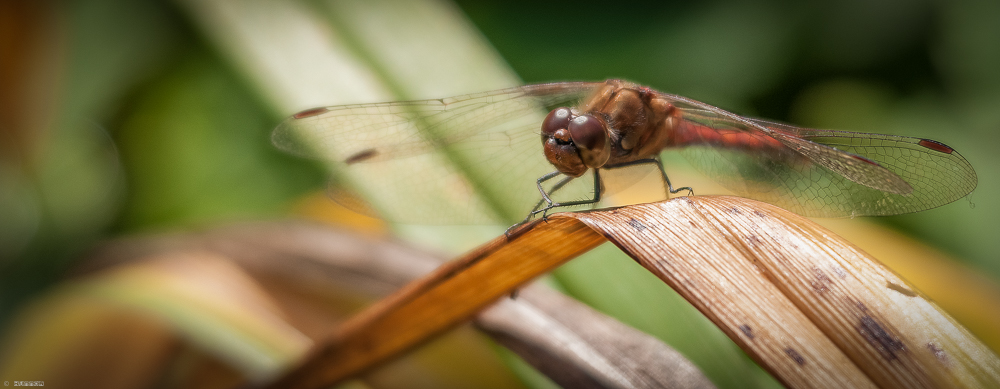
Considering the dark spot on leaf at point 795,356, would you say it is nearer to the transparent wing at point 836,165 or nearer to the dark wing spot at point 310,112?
the transparent wing at point 836,165

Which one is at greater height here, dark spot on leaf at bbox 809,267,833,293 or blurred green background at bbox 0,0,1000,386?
blurred green background at bbox 0,0,1000,386

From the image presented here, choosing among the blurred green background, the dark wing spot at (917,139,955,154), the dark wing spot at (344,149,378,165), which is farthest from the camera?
the blurred green background

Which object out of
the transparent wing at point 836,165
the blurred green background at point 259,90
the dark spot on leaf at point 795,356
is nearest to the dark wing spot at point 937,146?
the transparent wing at point 836,165

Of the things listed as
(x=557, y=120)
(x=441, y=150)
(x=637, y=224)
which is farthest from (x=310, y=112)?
(x=637, y=224)

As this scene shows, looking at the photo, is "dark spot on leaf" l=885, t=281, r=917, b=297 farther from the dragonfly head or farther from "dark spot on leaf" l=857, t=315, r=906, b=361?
the dragonfly head

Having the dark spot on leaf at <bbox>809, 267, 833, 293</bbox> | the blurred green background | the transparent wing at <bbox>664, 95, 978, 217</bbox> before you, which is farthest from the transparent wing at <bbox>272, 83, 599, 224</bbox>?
the dark spot on leaf at <bbox>809, 267, 833, 293</bbox>

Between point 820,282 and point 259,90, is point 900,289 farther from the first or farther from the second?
point 259,90

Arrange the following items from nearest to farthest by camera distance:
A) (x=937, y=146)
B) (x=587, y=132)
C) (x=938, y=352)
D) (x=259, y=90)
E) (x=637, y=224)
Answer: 1. (x=938, y=352)
2. (x=637, y=224)
3. (x=937, y=146)
4. (x=587, y=132)
5. (x=259, y=90)
